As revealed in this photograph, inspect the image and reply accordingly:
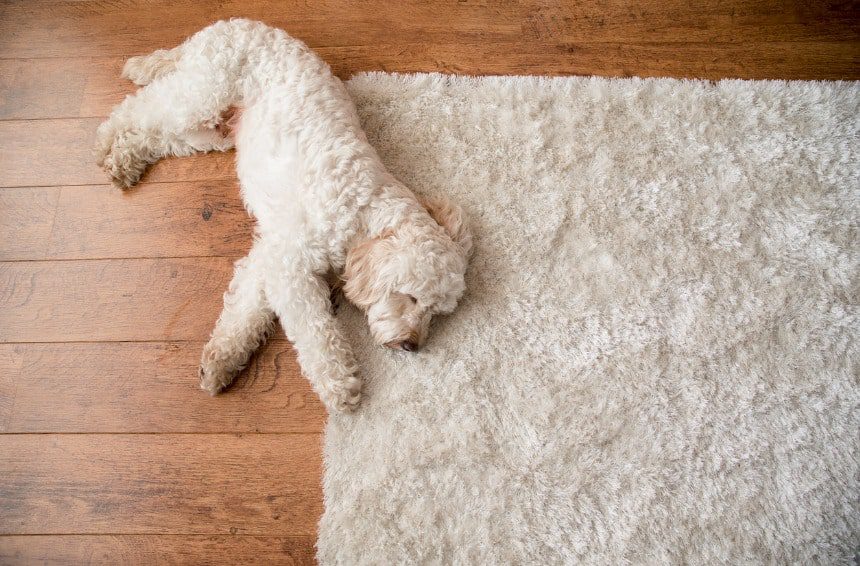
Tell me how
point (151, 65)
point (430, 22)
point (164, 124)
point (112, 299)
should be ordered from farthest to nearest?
point (430, 22) < point (151, 65) < point (164, 124) < point (112, 299)

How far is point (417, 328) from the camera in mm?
1851

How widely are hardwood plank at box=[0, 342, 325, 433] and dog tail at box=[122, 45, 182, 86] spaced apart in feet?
3.71

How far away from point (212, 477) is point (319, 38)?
1.93m

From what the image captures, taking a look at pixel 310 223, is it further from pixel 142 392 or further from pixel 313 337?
pixel 142 392

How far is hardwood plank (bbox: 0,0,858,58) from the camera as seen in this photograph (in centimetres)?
258

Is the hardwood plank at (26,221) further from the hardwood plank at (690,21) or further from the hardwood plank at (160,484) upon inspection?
the hardwood plank at (690,21)

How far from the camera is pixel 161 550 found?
69.2 inches

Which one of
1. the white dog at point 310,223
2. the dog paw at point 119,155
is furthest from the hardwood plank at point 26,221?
the white dog at point 310,223

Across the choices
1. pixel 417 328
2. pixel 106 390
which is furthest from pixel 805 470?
pixel 106 390

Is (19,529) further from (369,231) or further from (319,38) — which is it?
(319,38)

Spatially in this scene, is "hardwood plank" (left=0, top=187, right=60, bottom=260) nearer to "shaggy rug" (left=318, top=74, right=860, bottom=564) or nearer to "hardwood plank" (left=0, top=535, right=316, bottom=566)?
"hardwood plank" (left=0, top=535, right=316, bottom=566)

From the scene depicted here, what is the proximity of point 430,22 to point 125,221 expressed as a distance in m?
1.59

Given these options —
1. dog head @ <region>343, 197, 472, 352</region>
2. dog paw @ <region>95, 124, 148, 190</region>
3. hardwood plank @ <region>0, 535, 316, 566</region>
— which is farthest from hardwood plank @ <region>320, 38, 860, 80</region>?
hardwood plank @ <region>0, 535, 316, 566</region>

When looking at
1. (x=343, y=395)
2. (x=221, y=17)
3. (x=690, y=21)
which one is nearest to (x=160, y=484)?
(x=343, y=395)
